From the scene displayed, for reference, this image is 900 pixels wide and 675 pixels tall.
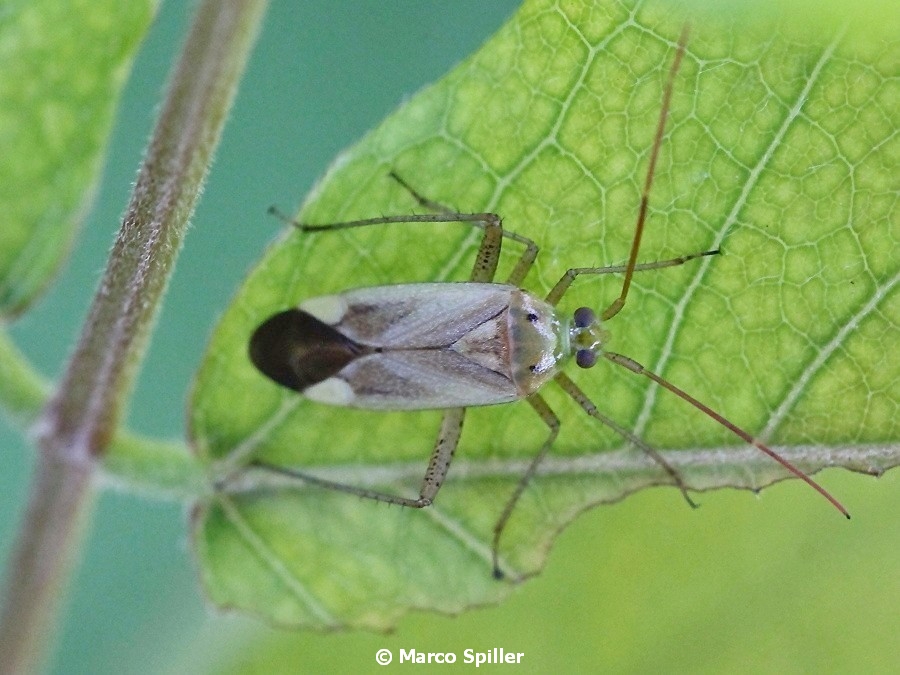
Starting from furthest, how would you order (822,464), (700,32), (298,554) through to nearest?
(298,554), (822,464), (700,32)

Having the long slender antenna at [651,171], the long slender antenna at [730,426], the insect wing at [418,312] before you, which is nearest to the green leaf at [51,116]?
the insect wing at [418,312]

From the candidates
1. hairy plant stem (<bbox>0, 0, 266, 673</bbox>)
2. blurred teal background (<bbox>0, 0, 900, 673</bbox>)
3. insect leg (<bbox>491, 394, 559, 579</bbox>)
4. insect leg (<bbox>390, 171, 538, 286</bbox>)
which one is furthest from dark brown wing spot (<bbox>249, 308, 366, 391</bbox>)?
insect leg (<bbox>491, 394, 559, 579</bbox>)

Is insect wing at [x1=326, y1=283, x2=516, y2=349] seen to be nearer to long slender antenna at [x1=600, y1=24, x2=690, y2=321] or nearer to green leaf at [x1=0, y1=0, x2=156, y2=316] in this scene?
long slender antenna at [x1=600, y1=24, x2=690, y2=321]

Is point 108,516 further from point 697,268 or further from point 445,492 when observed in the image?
point 697,268

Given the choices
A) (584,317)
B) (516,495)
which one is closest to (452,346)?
(584,317)

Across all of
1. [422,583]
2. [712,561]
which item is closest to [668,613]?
[712,561]

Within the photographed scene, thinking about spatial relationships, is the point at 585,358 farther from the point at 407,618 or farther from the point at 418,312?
the point at 407,618

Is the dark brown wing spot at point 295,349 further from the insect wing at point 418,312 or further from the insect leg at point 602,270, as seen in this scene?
the insect leg at point 602,270
